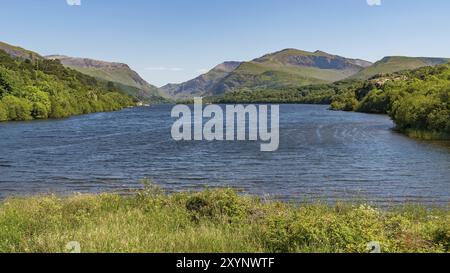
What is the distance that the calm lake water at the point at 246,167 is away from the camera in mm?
34719

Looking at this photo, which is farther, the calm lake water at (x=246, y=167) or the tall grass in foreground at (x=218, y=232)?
the calm lake water at (x=246, y=167)

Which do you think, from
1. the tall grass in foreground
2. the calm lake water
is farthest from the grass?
the tall grass in foreground

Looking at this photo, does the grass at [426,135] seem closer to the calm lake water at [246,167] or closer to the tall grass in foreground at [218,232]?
the calm lake water at [246,167]

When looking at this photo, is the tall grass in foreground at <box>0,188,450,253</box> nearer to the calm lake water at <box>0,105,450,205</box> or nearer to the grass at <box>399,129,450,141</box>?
the calm lake water at <box>0,105,450,205</box>

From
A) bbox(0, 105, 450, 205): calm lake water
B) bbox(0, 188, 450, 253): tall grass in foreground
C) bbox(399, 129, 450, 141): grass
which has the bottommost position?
bbox(0, 105, 450, 205): calm lake water

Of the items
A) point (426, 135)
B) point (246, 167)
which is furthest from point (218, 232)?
point (426, 135)

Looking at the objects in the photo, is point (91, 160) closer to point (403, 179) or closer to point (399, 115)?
point (403, 179)

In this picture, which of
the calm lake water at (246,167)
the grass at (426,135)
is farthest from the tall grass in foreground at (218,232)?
the grass at (426,135)

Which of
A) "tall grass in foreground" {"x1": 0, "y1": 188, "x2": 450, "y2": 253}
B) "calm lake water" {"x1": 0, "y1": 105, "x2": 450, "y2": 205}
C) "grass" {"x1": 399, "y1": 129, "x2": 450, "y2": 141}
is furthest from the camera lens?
"grass" {"x1": 399, "y1": 129, "x2": 450, "y2": 141}

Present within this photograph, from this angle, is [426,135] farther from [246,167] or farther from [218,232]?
[218,232]

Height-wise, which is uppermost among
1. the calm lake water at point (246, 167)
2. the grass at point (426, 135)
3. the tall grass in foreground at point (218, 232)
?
the tall grass in foreground at point (218, 232)

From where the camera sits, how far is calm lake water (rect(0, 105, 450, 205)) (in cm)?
3472

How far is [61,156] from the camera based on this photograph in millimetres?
55656
